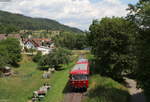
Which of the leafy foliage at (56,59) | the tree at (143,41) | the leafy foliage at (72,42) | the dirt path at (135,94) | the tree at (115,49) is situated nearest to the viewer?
the tree at (143,41)

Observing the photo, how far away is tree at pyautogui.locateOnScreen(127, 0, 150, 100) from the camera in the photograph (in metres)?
19.8

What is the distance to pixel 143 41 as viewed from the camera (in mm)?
20922

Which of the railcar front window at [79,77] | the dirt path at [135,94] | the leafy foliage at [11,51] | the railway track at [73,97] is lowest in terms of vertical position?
the dirt path at [135,94]

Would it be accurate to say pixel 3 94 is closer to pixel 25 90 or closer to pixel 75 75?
pixel 25 90

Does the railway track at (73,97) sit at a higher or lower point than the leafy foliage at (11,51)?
lower

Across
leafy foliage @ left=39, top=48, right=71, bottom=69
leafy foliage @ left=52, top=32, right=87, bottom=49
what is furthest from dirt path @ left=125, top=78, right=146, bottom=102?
leafy foliage @ left=52, top=32, right=87, bottom=49

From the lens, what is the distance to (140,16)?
2084 cm

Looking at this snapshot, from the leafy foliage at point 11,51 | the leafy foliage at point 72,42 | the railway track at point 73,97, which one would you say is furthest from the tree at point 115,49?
the leafy foliage at point 72,42

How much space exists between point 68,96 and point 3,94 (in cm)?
1108

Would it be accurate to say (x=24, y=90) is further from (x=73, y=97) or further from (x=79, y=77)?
(x=79, y=77)

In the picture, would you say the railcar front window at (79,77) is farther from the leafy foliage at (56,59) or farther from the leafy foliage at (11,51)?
the leafy foliage at (11,51)

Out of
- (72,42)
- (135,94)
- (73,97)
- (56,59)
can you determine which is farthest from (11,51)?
(72,42)

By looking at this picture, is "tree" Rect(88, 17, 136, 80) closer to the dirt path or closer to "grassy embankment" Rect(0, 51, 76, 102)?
the dirt path

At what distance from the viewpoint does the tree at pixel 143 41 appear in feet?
64.8
